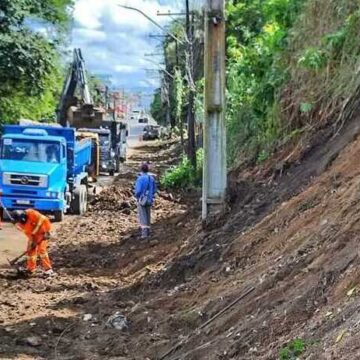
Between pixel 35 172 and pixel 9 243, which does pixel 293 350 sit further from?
pixel 35 172

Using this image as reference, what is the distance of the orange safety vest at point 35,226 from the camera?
15.1m

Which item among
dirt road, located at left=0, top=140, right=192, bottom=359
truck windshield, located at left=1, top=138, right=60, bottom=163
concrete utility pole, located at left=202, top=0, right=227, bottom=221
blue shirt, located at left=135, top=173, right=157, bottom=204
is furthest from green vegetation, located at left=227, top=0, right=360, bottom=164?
truck windshield, located at left=1, top=138, right=60, bottom=163

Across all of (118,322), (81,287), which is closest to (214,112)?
(81,287)

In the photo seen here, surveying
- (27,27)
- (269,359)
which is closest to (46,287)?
(269,359)

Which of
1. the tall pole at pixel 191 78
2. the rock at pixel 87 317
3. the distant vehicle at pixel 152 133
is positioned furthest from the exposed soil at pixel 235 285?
the distant vehicle at pixel 152 133

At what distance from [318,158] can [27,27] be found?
84.2ft

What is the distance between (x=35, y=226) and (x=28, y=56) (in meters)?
21.2

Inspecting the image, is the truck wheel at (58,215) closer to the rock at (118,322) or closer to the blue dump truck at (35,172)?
the blue dump truck at (35,172)

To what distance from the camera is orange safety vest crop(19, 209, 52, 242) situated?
15070 millimetres

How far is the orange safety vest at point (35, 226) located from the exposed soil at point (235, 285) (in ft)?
2.74

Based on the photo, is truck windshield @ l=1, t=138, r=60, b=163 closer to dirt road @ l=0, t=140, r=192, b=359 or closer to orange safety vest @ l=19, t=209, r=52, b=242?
dirt road @ l=0, t=140, r=192, b=359

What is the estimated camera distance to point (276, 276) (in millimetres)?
8750

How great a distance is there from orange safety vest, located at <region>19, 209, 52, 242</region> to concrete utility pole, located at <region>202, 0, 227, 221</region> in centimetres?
299

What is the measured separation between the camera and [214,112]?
1516cm
